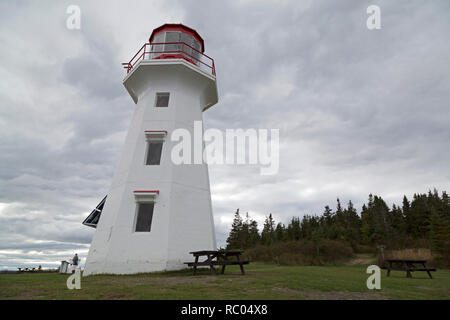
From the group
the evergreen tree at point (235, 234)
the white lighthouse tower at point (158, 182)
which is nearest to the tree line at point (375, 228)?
the evergreen tree at point (235, 234)

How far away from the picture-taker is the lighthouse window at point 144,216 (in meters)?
12.3

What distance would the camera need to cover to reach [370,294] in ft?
21.7

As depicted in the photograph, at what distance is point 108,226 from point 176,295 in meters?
8.02

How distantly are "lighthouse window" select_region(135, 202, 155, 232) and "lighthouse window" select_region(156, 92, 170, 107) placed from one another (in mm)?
5984

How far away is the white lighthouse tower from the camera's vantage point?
460 inches

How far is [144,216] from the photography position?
1253cm

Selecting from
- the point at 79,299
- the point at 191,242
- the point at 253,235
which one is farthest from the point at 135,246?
the point at 253,235

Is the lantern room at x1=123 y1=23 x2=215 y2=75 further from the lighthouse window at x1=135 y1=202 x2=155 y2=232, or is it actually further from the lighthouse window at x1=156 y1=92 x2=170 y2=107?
the lighthouse window at x1=135 y1=202 x2=155 y2=232

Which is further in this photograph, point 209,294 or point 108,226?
point 108,226

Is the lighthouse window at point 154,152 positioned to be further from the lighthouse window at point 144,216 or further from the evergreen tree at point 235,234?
the evergreen tree at point 235,234

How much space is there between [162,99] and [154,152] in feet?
11.4
